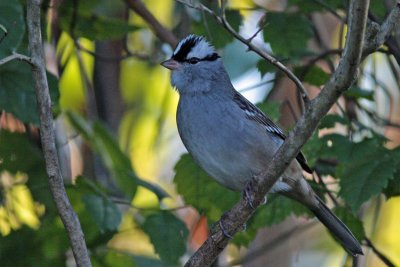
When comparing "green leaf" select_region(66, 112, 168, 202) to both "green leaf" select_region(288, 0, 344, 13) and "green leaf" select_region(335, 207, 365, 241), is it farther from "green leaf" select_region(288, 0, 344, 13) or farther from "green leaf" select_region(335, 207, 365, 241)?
"green leaf" select_region(288, 0, 344, 13)

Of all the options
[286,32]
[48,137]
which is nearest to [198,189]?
[286,32]

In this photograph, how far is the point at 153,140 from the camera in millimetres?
5727

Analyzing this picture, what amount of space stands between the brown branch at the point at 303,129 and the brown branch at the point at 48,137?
493 mm

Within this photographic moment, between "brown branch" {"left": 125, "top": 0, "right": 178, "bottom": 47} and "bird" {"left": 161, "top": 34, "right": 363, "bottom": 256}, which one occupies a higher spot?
"brown branch" {"left": 125, "top": 0, "right": 178, "bottom": 47}

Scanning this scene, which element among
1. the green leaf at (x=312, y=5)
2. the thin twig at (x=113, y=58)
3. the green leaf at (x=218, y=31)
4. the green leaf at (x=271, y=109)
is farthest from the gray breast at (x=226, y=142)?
the thin twig at (x=113, y=58)

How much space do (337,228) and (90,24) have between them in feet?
5.70

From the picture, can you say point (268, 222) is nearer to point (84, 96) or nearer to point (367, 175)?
point (367, 175)

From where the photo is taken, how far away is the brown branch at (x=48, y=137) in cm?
319

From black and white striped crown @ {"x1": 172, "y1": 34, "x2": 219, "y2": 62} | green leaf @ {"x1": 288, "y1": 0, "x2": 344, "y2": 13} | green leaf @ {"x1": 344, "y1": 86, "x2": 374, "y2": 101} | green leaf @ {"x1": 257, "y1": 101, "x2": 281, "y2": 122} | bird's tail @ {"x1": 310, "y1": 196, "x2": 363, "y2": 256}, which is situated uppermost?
green leaf @ {"x1": 288, "y1": 0, "x2": 344, "y2": 13}

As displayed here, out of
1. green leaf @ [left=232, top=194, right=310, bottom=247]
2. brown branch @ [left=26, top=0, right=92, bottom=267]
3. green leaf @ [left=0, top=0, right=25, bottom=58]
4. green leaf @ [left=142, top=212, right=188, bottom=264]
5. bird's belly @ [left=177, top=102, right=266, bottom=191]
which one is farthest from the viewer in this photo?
green leaf @ [left=232, top=194, right=310, bottom=247]

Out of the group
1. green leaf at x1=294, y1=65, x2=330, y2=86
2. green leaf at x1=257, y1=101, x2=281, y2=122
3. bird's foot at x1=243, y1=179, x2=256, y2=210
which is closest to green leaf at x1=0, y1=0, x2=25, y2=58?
bird's foot at x1=243, y1=179, x2=256, y2=210

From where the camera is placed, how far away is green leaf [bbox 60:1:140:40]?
4.58m

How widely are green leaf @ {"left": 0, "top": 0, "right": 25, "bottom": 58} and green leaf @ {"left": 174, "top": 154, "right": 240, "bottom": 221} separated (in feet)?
4.40

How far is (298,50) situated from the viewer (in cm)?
498
